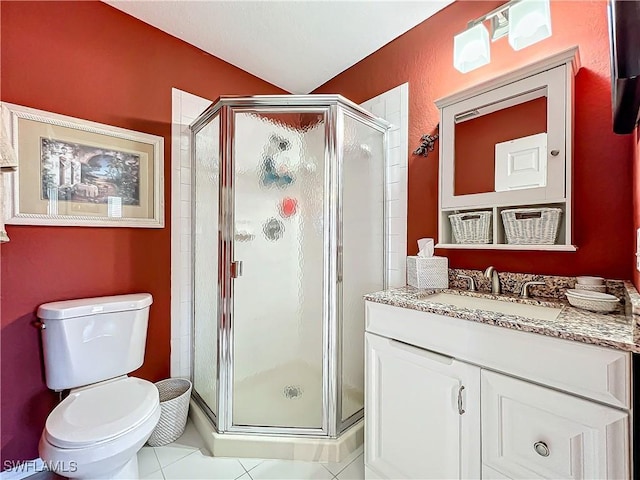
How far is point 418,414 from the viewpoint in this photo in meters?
1.14

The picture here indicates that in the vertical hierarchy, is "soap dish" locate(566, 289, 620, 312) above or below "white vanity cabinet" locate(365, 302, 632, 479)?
above

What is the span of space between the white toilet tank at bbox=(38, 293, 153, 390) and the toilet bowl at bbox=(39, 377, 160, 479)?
0.34ft

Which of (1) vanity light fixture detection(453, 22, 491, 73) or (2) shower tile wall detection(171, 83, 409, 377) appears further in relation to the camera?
(2) shower tile wall detection(171, 83, 409, 377)

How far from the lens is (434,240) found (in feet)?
5.47

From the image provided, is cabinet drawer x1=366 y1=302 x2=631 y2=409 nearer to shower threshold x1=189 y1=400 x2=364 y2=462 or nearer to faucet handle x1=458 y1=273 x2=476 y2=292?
faucet handle x1=458 y1=273 x2=476 y2=292

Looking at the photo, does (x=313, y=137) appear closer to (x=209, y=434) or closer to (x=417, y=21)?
(x=417, y=21)

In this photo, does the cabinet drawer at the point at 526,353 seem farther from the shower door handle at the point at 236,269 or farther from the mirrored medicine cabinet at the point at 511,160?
the shower door handle at the point at 236,269

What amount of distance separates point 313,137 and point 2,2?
5.13 feet

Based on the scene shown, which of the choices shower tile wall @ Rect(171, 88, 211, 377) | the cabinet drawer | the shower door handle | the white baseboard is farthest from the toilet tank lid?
the cabinet drawer

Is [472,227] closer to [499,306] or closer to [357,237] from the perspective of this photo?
[499,306]

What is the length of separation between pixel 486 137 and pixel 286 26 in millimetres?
1350

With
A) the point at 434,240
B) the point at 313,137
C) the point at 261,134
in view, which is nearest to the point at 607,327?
the point at 434,240

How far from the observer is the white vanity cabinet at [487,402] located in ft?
2.49

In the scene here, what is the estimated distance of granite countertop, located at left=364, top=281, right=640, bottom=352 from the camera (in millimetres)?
741
